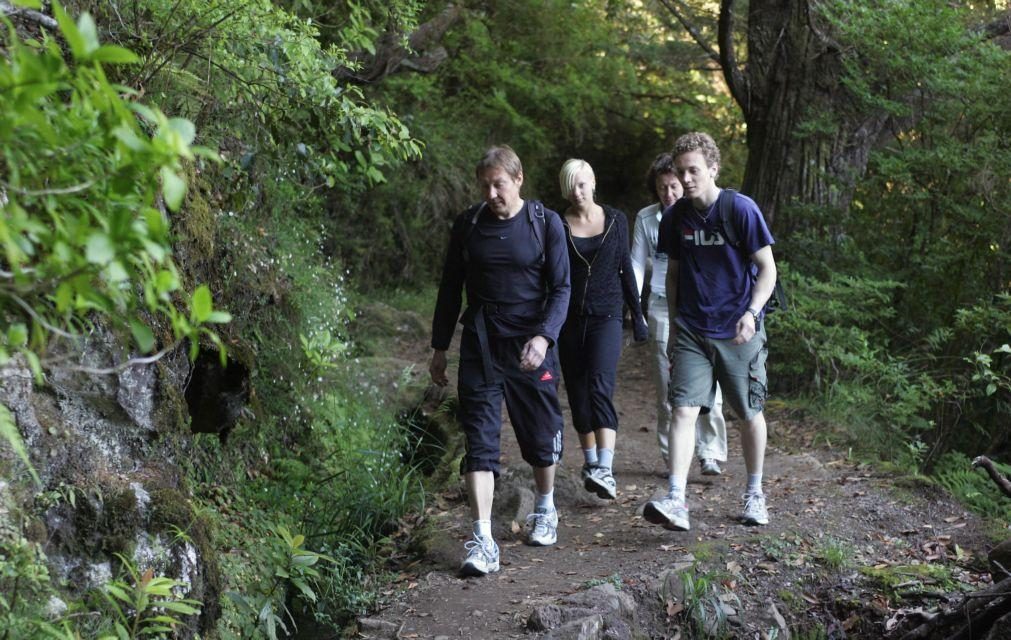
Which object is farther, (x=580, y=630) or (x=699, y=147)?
(x=699, y=147)

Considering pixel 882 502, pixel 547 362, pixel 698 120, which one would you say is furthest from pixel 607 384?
pixel 698 120

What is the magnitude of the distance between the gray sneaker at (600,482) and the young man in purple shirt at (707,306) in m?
0.77

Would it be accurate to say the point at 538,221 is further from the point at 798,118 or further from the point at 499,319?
the point at 798,118

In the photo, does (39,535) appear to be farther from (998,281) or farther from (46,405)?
(998,281)

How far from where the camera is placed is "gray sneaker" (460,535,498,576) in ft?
18.5

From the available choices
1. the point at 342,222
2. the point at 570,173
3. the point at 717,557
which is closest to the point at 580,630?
the point at 717,557

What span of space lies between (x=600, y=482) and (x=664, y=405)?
106 cm

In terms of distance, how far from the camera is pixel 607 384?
22.5 ft

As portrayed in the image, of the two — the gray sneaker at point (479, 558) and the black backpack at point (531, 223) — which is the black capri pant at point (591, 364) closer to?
the black backpack at point (531, 223)

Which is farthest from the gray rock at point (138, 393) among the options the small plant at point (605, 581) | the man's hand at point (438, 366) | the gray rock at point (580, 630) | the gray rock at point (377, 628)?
the small plant at point (605, 581)

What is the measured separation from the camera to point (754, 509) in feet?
20.7

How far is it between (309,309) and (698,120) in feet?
32.6

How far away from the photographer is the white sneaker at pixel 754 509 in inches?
249

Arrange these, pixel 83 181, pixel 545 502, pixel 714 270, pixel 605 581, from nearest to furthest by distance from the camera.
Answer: pixel 83 181
pixel 605 581
pixel 714 270
pixel 545 502
